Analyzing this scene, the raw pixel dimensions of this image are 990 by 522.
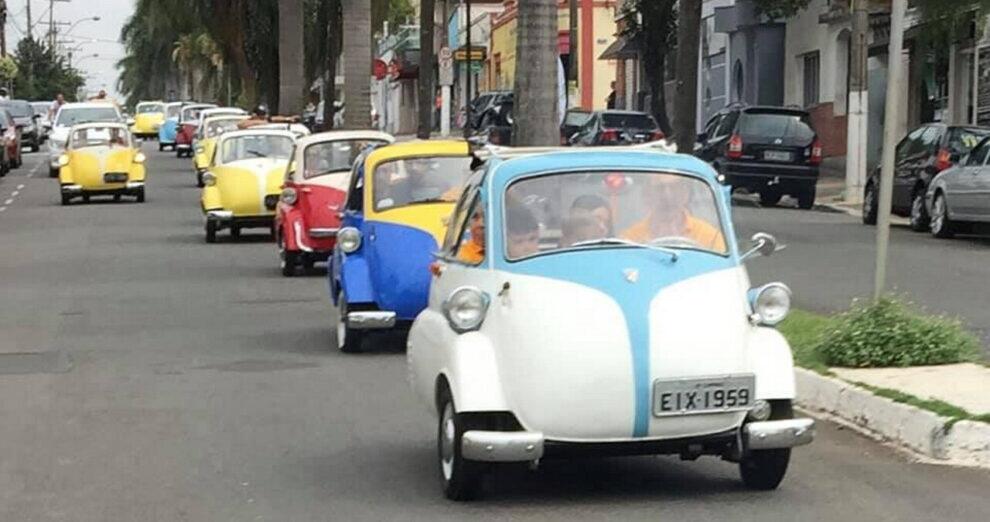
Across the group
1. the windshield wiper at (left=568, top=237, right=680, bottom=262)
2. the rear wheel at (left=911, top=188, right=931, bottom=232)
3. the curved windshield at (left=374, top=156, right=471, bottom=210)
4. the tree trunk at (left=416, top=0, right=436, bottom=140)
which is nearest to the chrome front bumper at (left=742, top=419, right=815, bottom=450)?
the windshield wiper at (left=568, top=237, right=680, bottom=262)

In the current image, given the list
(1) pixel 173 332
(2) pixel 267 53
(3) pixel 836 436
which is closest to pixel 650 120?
(2) pixel 267 53

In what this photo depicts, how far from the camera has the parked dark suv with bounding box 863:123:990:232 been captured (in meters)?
26.7

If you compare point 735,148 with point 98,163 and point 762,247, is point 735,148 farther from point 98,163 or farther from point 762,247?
point 762,247

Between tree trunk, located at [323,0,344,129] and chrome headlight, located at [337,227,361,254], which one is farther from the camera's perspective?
tree trunk, located at [323,0,344,129]

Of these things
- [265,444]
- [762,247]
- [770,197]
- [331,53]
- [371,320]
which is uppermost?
[331,53]

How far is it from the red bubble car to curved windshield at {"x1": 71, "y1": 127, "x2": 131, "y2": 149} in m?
15.0

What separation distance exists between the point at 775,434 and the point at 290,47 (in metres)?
37.3

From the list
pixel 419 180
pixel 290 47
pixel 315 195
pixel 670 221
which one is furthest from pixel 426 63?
pixel 670 221

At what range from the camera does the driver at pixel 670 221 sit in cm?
892

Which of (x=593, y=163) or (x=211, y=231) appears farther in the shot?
(x=211, y=231)

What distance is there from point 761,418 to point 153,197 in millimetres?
31277

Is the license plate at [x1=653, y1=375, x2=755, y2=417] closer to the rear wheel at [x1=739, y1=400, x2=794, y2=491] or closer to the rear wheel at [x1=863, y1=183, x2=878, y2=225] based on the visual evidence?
the rear wheel at [x1=739, y1=400, x2=794, y2=491]

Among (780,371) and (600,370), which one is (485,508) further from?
(780,371)

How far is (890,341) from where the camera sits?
11797mm
